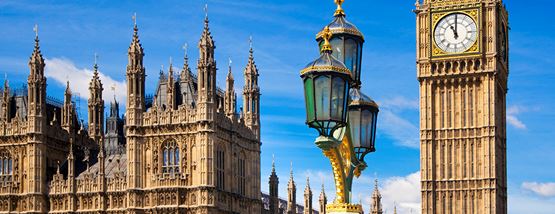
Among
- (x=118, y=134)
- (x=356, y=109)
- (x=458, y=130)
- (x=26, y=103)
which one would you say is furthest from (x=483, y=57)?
(x=356, y=109)

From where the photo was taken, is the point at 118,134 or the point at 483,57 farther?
the point at 483,57

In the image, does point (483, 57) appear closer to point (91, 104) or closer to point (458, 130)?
point (458, 130)

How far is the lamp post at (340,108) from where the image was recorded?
17469 millimetres

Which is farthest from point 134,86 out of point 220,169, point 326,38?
point 326,38

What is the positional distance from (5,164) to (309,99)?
59916 mm

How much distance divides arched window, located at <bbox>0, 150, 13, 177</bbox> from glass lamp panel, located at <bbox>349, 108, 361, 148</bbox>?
56.9 metres

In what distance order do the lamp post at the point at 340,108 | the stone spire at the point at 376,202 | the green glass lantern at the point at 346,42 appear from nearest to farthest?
1. the lamp post at the point at 340,108
2. the green glass lantern at the point at 346,42
3. the stone spire at the point at 376,202

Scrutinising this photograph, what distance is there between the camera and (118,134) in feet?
261

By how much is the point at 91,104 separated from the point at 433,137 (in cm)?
3591

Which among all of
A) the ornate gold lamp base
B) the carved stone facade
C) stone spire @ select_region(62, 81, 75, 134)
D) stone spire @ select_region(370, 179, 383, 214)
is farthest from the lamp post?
stone spire @ select_region(370, 179, 383, 214)

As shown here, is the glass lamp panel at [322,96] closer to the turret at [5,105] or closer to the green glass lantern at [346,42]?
the green glass lantern at [346,42]

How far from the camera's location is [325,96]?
17344 millimetres

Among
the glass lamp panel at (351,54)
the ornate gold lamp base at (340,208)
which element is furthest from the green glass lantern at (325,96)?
the glass lamp panel at (351,54)

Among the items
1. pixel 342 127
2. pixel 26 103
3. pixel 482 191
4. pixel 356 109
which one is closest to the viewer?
pixel 342 127
